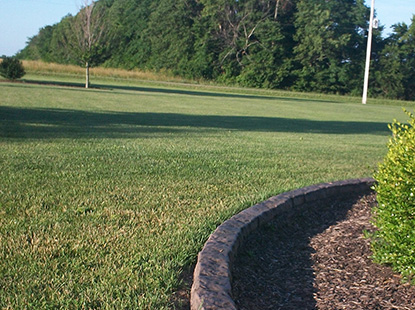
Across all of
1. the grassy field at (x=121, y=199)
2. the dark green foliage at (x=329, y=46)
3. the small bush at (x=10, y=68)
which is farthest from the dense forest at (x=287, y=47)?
the grassy field at (x=121, y=199)

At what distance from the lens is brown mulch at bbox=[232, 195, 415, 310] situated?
2943mm

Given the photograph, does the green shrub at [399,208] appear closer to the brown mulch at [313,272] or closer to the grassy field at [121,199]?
the brown mulch at [313,272]

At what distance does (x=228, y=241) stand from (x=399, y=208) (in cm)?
122

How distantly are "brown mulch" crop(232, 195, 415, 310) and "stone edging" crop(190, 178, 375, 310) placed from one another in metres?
0.13

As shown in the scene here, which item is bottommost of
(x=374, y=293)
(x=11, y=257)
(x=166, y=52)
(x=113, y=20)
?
(x=374, y=293)

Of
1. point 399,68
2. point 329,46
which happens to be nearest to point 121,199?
point 329,46

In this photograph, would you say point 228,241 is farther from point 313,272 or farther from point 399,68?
point 399,68

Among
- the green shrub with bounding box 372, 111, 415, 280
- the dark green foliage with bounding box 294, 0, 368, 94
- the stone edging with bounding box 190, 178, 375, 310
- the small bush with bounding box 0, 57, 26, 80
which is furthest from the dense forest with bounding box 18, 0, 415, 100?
the green shrub with bounding box 372, 111, 415, 280

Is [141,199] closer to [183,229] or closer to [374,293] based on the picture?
[183,229]

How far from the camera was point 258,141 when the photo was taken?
33.2 feet

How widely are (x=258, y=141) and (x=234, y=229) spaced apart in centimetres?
670

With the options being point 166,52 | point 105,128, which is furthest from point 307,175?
point 166,52

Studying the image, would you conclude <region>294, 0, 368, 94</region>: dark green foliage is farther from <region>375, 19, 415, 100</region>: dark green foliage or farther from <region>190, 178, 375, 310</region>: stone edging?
<region>190, 178, 375, 310</region>: stone edging

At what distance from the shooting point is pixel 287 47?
193 ft
